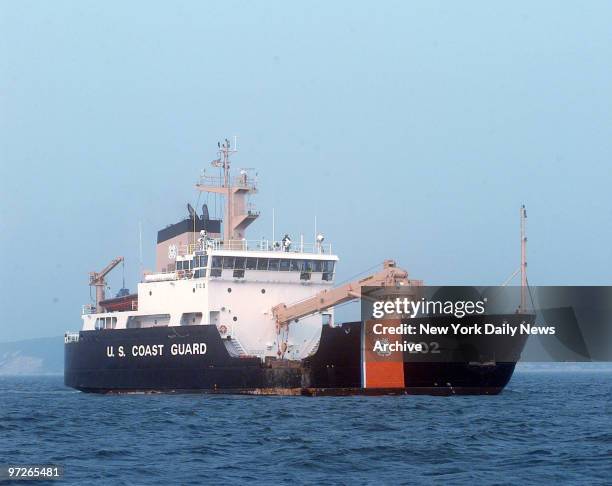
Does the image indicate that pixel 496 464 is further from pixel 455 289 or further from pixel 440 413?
pixel 455 289

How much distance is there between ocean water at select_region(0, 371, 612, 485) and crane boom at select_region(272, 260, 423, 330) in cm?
350

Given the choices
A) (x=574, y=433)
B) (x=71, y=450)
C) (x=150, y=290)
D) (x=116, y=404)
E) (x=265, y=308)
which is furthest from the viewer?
(x=150, y=290)

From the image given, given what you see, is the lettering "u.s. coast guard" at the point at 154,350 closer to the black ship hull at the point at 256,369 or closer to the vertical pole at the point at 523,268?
the black ship hull at the point at 256,369

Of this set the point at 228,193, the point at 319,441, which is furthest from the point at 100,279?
the point at 319,441

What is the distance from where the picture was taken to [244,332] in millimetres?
41406

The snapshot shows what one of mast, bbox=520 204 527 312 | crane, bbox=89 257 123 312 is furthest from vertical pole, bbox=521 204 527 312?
crane, bbox=89 257 123 312

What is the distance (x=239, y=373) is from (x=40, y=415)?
7.42 m

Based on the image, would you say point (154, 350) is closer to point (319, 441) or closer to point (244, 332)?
point (244, 332)

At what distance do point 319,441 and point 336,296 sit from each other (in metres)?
13.9

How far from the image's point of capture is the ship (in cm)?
3812

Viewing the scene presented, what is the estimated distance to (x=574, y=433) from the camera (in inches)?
1091

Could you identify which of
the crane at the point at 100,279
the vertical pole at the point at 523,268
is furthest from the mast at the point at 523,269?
the crane at the point at 100,279

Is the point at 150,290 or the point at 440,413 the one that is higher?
the point at 150,290

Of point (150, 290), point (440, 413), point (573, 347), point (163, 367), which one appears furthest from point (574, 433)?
point (150, 290)
